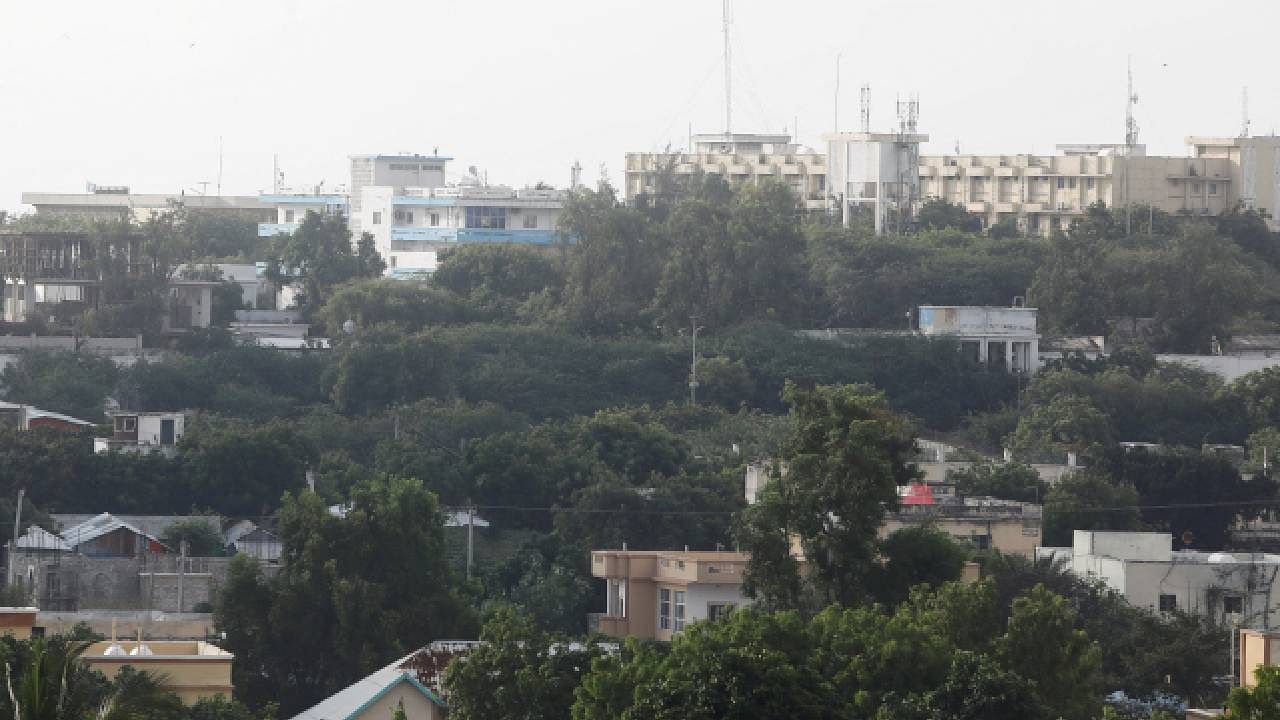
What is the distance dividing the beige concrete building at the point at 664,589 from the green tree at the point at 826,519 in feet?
8.40

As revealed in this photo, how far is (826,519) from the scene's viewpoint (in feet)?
108

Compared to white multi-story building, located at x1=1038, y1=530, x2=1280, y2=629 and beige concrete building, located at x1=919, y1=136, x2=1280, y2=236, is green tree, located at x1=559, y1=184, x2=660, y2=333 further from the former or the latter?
white multi-story building, located at x1=1038, y1=530, x2=1280, y2=629

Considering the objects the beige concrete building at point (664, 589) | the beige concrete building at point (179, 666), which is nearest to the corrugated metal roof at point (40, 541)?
the beige concrete building at point (664, 589)

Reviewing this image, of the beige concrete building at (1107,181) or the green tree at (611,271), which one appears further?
the beige concrete building at (1107,181)

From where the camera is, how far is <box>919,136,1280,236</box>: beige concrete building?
7638 centimetres

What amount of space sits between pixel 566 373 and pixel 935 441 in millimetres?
7719

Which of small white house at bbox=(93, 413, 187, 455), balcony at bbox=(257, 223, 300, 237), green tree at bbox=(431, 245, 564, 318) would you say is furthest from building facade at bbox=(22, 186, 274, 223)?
small white house at bbox=(93, 413, 187, 455)

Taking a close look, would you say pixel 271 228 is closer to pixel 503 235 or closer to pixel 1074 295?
pixel 503 235

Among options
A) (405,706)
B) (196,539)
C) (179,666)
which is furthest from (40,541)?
(405,706)

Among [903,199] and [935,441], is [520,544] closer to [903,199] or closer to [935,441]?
[935,441]

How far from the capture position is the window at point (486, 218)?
252 ft

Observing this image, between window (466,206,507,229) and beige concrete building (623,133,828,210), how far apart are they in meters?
3.78

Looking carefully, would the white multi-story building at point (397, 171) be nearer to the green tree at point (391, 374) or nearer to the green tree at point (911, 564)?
the green tree at point (391, 374)

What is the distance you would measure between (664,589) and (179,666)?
9873 millimetres
